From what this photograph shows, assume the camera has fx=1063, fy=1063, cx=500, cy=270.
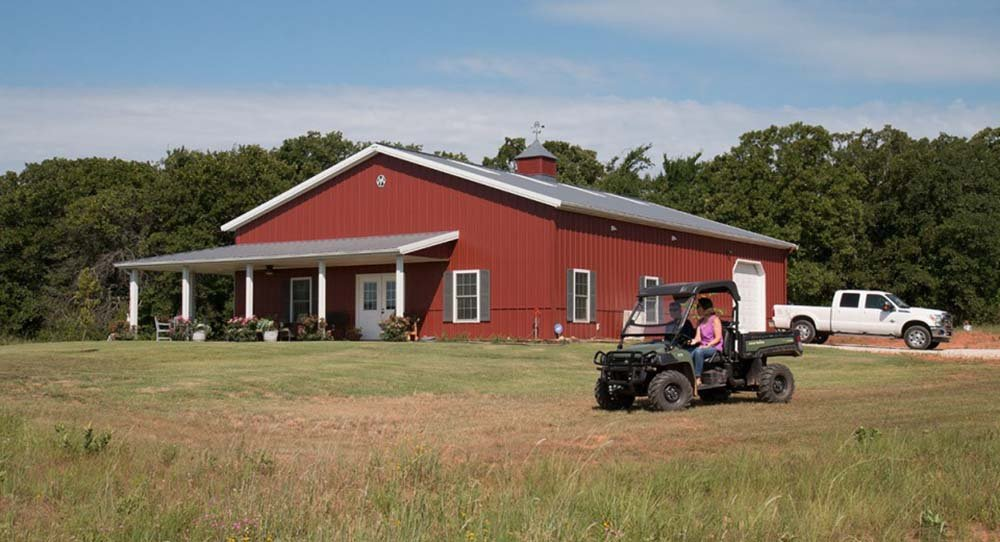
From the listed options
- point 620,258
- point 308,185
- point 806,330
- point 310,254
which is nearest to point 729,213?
point 806,330

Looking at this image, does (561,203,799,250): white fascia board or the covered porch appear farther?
the covered porch

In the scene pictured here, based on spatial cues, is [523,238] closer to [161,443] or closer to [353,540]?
[161,443]

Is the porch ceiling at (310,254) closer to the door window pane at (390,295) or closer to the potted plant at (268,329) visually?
the door window pane at (390,295)

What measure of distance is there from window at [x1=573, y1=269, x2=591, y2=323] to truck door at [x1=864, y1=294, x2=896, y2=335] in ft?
28.8

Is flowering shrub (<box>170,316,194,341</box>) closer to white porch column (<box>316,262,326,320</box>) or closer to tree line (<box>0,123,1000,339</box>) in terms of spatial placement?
white porch column (<box>316,262,326,320</box>)

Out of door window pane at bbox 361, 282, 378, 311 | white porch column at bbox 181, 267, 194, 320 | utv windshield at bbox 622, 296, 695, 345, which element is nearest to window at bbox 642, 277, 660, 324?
utv windshield at bbox 622, 296, 695, 345

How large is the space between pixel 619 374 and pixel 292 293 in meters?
20.8

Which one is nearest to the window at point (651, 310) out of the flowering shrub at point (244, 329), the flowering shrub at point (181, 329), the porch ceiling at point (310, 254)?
the porch ceiling at point (310, 254)

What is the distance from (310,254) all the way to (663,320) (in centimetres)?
1668

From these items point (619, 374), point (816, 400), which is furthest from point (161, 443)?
point (816, 400)

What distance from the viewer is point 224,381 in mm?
16891

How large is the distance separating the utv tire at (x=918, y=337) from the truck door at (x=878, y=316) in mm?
472

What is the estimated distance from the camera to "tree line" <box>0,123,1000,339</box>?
44.5 metres

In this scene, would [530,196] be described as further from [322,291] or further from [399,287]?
[322,291]
